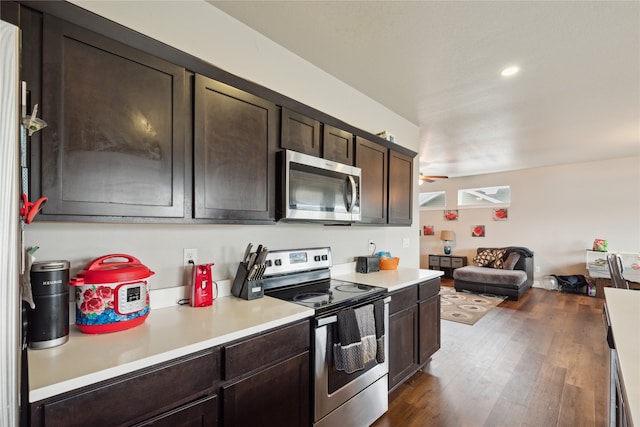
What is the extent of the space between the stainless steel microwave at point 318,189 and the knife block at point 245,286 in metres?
0.40

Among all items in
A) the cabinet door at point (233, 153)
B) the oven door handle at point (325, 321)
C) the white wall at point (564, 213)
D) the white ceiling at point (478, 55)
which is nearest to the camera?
the cabinet door at point (233, 153)

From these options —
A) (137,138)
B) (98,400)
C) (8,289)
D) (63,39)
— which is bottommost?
(98,400)

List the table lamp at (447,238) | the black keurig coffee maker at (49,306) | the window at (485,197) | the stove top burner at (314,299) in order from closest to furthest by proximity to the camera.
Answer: the black keurig coffee maker at (49,306) → the stove top burner at (314,299) → the window at (485,197) → the table lamp at (447,238)

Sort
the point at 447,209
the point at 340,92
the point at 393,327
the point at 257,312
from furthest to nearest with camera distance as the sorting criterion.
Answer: the point at 447,209
the point at 340,92
the point at 393,327
the point at 257,312

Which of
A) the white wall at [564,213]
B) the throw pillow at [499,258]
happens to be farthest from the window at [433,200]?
the throw pillow at [499,258]

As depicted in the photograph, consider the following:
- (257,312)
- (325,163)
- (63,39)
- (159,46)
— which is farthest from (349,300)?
(63,39)

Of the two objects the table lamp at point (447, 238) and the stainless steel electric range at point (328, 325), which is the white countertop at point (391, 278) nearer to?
the stainless steel electric range at point (328, 325)

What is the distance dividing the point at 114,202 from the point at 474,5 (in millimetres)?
2147

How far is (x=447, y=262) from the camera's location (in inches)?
295

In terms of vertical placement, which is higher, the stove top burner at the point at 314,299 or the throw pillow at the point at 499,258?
the stove top burner at the point at 314,299

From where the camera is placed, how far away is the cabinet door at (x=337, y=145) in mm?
2168

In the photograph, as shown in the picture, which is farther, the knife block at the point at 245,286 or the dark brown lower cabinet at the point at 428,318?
the dark brown lower cabinet at the point at 428,318

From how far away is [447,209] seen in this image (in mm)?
7801

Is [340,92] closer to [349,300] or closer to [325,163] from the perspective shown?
[325,163]
